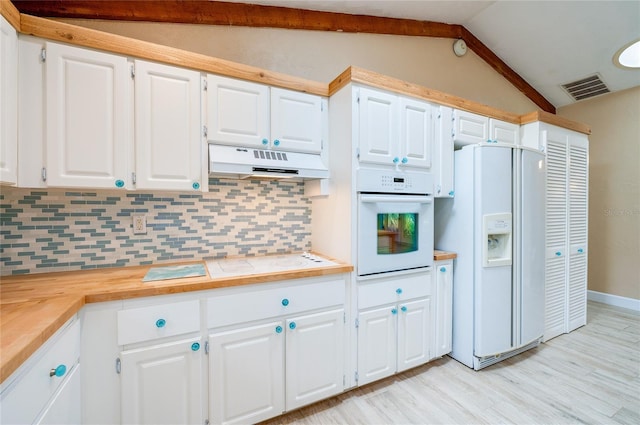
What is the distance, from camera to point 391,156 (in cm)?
205

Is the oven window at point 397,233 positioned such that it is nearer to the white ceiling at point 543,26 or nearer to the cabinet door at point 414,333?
the cabinet door at point 414,333

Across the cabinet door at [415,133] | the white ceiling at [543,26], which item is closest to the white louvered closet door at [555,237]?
the white ceiling at [543,26]

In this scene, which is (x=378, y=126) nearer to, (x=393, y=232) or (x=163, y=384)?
(x=393, y=232)

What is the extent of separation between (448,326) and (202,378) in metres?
1.94

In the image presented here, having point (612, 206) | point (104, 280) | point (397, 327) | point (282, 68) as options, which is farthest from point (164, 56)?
point (612, 206)

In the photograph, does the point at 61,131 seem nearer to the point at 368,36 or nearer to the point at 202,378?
the point at 202,378

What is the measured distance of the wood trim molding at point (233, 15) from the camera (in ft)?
5.67

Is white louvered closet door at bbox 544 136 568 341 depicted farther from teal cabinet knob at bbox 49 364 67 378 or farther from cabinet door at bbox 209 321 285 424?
teal cabinet knob at bbox 49 364 67 378

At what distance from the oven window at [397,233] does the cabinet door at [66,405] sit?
1.73m

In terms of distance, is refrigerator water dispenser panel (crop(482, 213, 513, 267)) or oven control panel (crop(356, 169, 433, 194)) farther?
refrigerator water dispenser panel (crop(482, 213, 513, 267))

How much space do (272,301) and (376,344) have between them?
0.89 meters

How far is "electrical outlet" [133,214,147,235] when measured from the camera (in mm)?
1797

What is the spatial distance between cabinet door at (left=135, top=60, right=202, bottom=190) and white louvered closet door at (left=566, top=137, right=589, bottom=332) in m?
3.65

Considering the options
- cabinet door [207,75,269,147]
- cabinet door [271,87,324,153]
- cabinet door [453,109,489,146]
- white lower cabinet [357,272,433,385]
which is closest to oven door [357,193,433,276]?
white lower cabinet [357,272,433,385]
